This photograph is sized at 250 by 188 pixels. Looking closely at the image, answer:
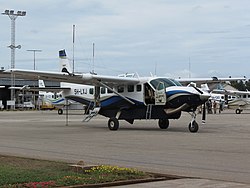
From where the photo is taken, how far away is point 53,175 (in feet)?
35.2

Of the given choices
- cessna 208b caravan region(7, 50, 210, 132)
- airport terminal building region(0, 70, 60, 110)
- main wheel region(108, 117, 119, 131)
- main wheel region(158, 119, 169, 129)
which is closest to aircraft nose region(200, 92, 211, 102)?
cessna 208b caravan region(7, 50, 210, 132)

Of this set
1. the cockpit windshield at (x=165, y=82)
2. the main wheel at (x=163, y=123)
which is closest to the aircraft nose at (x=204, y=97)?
the cockpit windshield at (x=165, y=82)

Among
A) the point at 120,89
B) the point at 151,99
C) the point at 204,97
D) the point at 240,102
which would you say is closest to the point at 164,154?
the point at 204,97

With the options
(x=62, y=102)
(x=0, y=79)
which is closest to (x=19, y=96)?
(x=0, y=79)

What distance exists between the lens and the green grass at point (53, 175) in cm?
987

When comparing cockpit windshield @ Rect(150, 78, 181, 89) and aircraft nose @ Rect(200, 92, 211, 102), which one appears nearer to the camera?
aircraft nose @ Rect(200, 92, 211, 102)

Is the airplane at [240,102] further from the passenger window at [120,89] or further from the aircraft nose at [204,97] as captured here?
the aircraft nose at [204,97]

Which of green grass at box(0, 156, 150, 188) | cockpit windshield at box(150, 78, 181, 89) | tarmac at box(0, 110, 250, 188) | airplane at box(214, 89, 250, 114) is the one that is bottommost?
tarmac at box(0, 110, 250, 188)

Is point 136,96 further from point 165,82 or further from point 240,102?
point 240,102

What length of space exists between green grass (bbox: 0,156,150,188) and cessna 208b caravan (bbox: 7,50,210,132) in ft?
46.2

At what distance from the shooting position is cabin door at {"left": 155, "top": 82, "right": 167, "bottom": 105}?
26.7 meters

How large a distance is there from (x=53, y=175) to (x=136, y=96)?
18.0m

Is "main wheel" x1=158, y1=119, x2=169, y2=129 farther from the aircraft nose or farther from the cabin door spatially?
the aircraft nose

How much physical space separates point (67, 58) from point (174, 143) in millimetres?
18609
